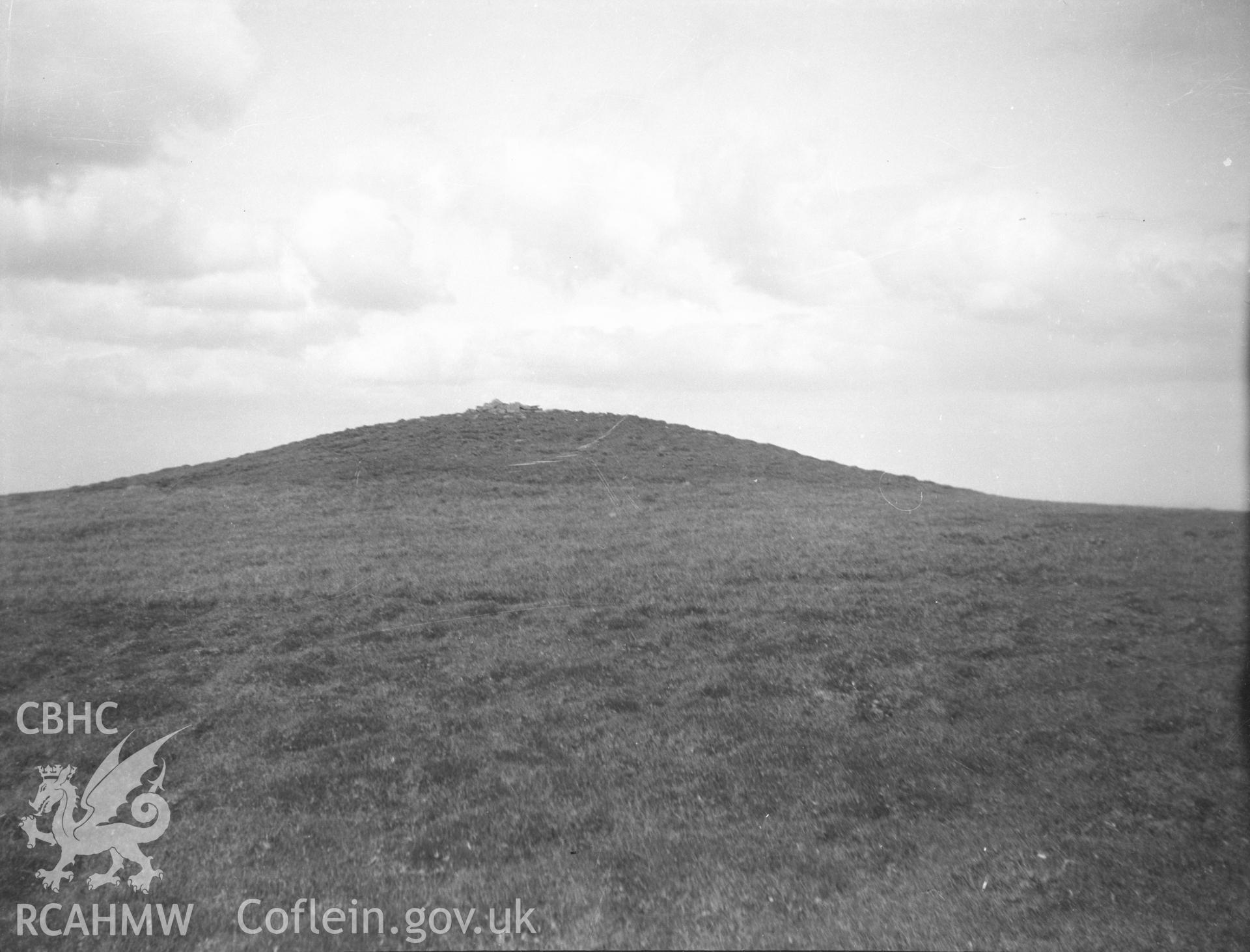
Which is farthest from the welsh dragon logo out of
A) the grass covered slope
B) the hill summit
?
the hill summit

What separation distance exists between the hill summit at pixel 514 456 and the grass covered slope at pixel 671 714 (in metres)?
9.24

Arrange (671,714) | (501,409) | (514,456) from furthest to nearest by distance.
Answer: (501,409), (514,456), (671,714)

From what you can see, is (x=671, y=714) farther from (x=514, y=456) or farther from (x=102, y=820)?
(x=514, y=456)

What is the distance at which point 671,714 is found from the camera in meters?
18.1

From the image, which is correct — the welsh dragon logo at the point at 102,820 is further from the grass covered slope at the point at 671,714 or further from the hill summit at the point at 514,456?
the hill summit at the point at 514,456

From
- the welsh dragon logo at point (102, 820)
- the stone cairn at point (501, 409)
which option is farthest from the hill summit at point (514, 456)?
the welsh dragon logo at point (102, 820)

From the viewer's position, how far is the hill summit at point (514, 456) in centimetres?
4712

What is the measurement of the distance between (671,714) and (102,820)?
1155 cm

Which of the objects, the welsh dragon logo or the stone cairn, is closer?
the welsh dragon logo

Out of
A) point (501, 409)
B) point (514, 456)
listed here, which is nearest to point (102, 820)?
point (514, 456)

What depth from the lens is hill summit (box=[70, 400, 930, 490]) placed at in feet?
155

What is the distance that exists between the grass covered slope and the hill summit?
30.3 feet

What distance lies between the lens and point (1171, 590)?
2477 cm

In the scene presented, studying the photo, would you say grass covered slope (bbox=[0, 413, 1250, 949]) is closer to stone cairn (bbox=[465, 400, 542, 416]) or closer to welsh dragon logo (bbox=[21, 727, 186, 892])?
welsh dragon logo (bbox=[21, 727, 186, 892])
